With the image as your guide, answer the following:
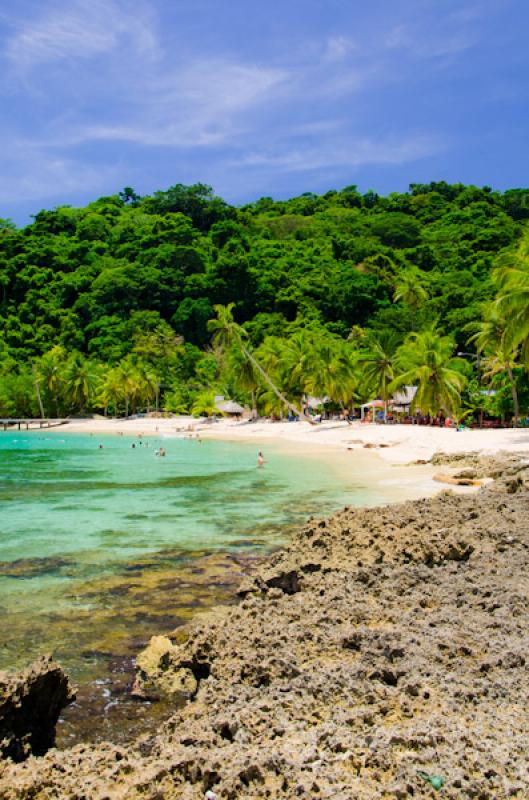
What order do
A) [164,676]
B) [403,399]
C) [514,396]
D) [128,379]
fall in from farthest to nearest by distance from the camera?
[128,379] → [403,399] → [514,396] → [164,676]

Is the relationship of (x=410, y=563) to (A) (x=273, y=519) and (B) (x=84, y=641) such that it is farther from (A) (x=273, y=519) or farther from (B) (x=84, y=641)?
(A) (x=273, y=519)

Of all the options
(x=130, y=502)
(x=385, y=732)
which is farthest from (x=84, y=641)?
(x=130, y=502)

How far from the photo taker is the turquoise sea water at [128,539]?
766 cm

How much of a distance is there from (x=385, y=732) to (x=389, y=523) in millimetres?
6397

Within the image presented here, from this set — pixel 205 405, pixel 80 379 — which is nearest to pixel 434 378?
pixel 205 405

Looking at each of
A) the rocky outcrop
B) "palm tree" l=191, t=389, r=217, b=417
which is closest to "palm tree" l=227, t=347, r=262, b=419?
"palm tree" l=191, t=389, r=217, b=417

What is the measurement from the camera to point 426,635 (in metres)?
5.43

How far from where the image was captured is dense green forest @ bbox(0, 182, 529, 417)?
60031 mm

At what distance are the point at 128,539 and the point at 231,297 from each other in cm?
7038

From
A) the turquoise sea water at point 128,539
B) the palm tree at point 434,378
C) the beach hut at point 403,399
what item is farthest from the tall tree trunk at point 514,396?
the beach hut at point 403,399

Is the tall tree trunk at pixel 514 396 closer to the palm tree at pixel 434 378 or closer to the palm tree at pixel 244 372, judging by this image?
the palm tree at pixel 434 378

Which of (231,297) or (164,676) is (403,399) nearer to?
(231,297)

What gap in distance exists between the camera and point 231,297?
8206 centimetres

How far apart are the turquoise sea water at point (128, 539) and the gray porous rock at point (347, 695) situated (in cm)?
124
